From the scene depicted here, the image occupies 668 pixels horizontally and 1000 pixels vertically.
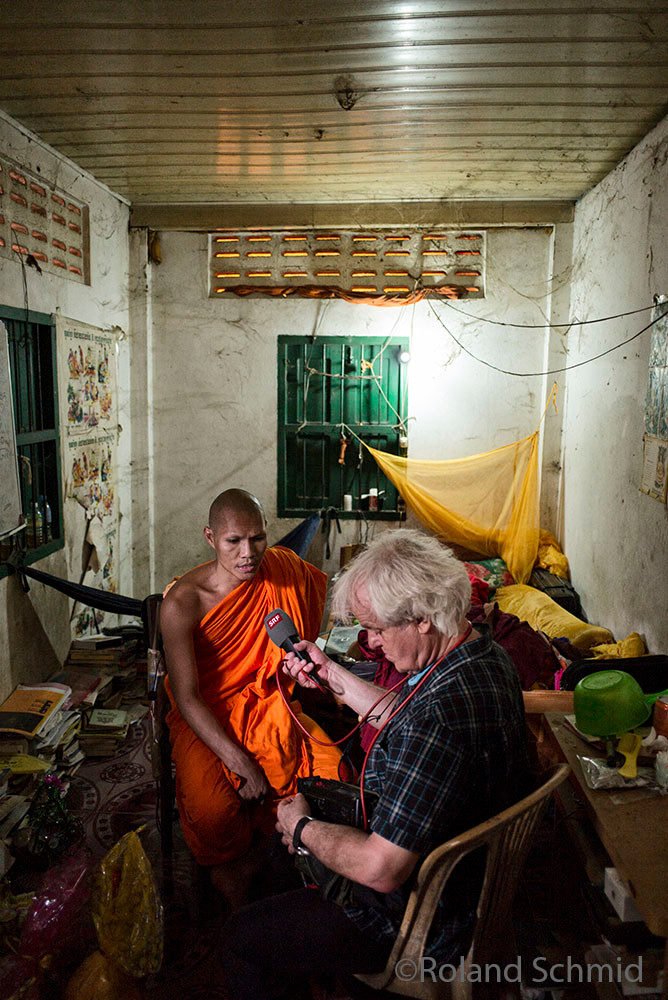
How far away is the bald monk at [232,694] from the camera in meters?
2.29

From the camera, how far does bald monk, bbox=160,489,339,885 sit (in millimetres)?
2287

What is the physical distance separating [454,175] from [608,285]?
1.23 m

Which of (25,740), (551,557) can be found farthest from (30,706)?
(551,557)

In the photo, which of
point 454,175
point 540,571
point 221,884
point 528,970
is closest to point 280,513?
point 540,571

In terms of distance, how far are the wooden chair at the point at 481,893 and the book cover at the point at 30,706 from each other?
2304 millimetres

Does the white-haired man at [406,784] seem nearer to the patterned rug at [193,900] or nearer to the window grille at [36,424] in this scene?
the patterned rug at [193,900]

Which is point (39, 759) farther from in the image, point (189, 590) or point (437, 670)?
point (437, 670)

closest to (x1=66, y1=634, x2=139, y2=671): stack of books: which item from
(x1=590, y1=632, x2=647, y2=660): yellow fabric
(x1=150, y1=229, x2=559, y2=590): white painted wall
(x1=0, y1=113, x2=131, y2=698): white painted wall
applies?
(x1=0, y1=113, x2=131, y2=698): white painted wall

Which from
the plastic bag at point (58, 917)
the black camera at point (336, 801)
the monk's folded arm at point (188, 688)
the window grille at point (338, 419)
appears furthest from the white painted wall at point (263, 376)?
the black camera at point (336, 801)

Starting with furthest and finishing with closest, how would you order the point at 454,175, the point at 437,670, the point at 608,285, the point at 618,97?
1. the point at 454,175
2. the point at 608,285
3. the point at 618,97
4. the point at 437,670

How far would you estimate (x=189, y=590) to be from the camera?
2594 millimetres

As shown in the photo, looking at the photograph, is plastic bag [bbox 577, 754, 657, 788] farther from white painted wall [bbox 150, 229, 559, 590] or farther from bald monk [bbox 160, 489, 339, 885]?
white painted wall [bbox 150, 229, 559, 590]

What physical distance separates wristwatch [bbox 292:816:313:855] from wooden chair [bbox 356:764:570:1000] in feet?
0.91

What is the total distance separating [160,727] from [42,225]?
9.79 ft
